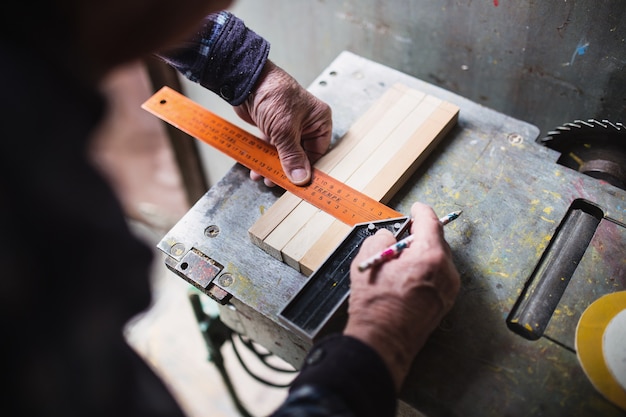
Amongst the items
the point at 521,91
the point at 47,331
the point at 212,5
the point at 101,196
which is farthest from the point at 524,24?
the point at 47,331

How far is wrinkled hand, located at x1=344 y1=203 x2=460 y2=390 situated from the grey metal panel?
0.85m

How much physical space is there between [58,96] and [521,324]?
1.07 meters

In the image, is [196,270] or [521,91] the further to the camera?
[521,91]

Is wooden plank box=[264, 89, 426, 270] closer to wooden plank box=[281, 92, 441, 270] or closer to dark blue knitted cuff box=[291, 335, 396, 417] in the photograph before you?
wooden plank box=[281, 92, 441, 270]

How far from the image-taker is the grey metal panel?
1.68 meters

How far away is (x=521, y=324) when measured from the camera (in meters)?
1.31

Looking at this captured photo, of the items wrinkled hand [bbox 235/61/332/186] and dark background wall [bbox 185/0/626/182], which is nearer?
wrinkled hand [bbox 235/61/332/186]

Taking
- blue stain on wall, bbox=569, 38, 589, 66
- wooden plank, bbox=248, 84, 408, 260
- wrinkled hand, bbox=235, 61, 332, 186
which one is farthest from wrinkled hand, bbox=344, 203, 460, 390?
blue stain on wall, bbox=569, 38, 589, 66

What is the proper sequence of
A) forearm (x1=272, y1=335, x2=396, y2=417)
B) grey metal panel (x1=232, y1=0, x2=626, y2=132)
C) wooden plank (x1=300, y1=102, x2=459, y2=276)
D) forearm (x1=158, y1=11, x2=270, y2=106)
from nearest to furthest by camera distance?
forearm (x1=272, y1=335, x2=396, y2=417) → wooden plank (x1=300, y1=102, x2=459, y2=276) → forearm (x1=158, y1=11, x2=270, y2=106) → grey metal panel (x1=232, y1=0, x2=626, y2=132)

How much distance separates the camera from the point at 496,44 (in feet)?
6.19

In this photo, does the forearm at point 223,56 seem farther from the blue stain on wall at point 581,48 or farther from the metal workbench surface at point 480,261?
the blue stain on wall at point 581,48

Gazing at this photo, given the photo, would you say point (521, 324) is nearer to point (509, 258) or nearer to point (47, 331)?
point (509, 258)

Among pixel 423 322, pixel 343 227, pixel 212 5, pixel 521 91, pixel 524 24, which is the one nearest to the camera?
pixel 212 5

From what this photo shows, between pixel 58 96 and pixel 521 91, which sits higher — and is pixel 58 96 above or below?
below
